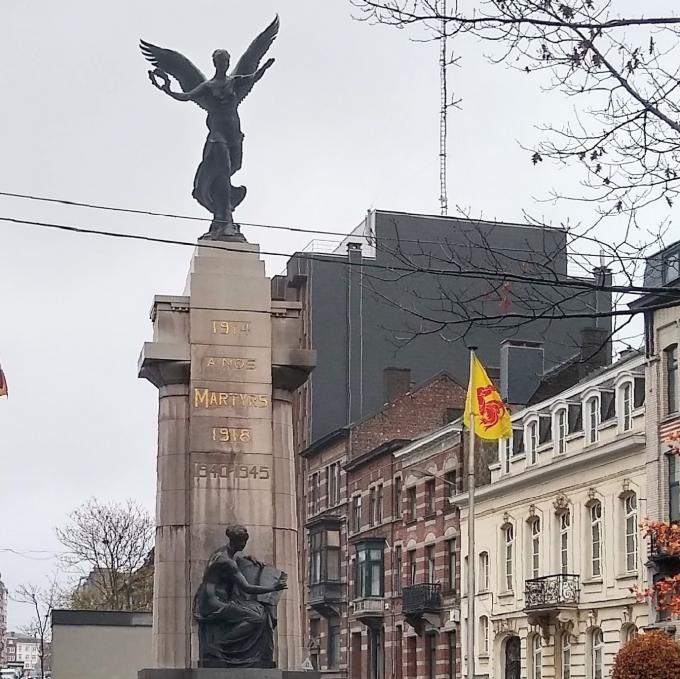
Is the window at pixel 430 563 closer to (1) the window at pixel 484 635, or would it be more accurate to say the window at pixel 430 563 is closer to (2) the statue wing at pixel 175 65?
(1) the window at pixel 484 635

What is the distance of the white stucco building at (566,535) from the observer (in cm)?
4559

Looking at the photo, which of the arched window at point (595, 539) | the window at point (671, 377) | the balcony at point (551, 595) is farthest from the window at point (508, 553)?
the window at point (671, 377)

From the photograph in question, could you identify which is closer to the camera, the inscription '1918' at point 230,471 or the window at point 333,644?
the inscription '1918' at point 230,471

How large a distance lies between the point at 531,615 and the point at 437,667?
9.15 metres

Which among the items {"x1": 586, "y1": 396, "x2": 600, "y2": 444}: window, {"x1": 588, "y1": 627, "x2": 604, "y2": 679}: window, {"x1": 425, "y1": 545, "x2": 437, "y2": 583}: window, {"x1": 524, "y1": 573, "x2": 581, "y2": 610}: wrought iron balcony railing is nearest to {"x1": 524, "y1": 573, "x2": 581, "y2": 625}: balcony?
{"x1": 524, "y1": 573, "x2": 581, "y2": 610}: wrought iron balcony railing

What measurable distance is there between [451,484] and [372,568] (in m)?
10.7

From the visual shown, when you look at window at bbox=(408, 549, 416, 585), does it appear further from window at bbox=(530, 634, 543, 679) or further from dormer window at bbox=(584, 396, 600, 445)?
dormer window at bbox=(584, 396, 600, 445)

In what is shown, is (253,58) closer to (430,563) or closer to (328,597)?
(430,563)

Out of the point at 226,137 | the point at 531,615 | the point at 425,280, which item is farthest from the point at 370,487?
the point at 226,137

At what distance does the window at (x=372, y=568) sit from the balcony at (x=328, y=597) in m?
4.08

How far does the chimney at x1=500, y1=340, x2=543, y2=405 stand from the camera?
59250 millimetres

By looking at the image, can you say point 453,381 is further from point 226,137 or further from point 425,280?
point 226,137

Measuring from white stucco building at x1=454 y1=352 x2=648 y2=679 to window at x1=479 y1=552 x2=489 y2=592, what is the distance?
1.7 inches

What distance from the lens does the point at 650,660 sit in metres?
35.3
